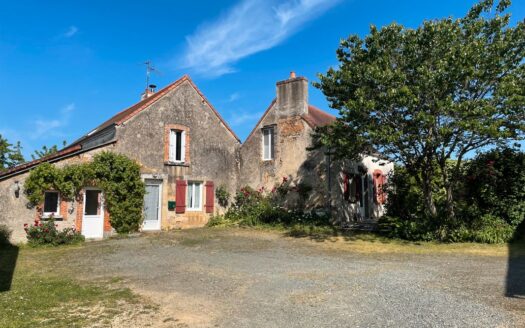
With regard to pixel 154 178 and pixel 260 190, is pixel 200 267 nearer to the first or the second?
pixel 154 178

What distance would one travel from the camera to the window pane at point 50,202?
1364 centimetres

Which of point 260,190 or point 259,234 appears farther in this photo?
point 260,190

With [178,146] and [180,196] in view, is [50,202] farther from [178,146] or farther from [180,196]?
[178,146]

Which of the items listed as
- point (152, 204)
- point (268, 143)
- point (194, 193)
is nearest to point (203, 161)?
point (194, 193)

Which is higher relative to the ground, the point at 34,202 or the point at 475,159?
the point at 475,159

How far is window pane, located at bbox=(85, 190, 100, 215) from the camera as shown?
14709 millimetres

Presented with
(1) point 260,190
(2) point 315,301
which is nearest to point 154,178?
(1) point 260,190

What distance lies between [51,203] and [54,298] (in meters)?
8.60

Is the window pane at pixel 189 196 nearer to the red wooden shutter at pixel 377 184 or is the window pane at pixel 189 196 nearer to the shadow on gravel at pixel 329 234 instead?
the shadow on gravel at pixel 329 234

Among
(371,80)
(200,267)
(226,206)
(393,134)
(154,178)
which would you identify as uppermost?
(371,80)

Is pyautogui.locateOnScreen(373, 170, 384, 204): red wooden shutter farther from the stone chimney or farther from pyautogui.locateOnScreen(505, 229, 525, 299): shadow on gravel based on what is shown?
pyautogui.locateOnScreen(505, 229, 525, 299): shadow on gravel

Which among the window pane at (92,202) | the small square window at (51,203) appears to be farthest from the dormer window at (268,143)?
the small square window at (51,203)

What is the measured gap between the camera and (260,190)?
1902 cm

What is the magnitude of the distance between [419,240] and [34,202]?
12.6 meters
